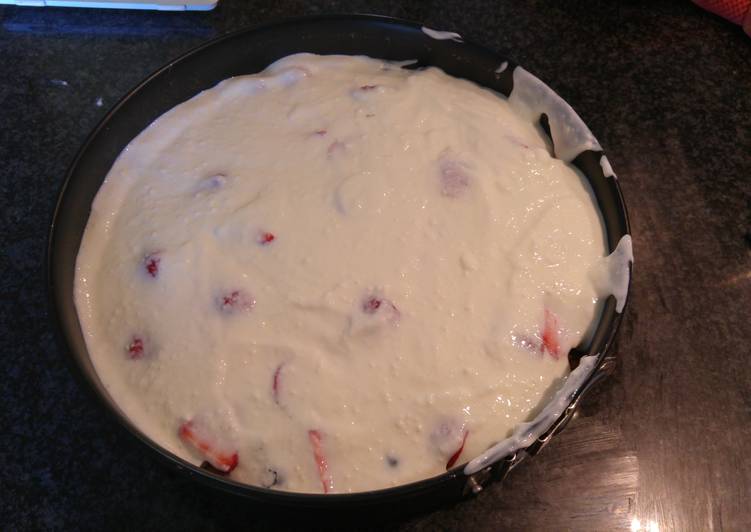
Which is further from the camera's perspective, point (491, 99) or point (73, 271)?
point (491, 99)

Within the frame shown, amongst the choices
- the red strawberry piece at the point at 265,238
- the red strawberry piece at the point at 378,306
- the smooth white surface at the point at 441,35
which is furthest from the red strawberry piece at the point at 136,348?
the smooth white surface at the point at 441,35

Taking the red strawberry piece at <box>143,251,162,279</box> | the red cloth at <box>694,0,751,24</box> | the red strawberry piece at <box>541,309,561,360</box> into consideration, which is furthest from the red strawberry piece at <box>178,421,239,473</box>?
the red cloth at <box>694,0,751,24</box>

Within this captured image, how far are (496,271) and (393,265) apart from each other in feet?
0.51

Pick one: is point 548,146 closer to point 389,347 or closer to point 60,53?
point 389,347

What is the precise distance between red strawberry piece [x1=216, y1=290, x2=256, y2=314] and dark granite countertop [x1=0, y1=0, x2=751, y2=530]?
0.72 feet

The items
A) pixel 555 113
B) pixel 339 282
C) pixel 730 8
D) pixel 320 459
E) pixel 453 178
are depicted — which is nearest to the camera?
pixel 320 459

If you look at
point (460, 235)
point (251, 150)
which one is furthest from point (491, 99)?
point (251, 150)

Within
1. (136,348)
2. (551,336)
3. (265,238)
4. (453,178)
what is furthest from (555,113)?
(136,348)

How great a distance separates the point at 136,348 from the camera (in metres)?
0.94

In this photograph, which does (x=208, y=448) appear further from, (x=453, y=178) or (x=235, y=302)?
(x=453, y=178)

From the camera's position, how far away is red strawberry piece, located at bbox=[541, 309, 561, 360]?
0.95 meters

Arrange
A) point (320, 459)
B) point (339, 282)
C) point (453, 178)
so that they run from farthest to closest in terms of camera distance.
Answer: point (453, 178), point (339, 282), point (320, 459)

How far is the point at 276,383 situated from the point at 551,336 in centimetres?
40

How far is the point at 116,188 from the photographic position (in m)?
1.11
